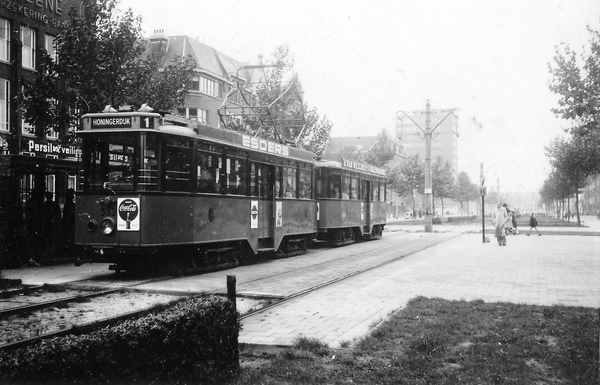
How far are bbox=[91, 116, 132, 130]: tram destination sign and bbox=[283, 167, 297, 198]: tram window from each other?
6.70 metres

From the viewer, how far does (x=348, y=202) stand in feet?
81.3

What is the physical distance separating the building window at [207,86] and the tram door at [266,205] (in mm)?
30648

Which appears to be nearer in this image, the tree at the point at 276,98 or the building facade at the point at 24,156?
the building facade at the point at 24,156

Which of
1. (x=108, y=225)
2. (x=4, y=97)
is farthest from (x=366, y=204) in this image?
(x=108, y=225)

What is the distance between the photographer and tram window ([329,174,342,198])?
75.9 ft

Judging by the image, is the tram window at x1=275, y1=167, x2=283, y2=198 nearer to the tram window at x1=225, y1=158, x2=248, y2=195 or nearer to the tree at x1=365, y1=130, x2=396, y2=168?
the tram window at x1=225, y1=158, x2=248, y2=195

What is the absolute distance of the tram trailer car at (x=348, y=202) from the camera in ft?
74.8

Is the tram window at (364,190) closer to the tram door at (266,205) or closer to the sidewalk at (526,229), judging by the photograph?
the sidewalk at (526,229)

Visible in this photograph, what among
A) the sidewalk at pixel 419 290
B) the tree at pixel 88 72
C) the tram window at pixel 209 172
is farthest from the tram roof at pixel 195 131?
the sidewalk at pixel 419 290

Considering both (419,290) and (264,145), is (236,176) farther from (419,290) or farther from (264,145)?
(419,290)

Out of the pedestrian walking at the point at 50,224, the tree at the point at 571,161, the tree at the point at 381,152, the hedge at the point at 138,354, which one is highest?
the tree at the point at 381,152

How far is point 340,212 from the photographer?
2389 cm

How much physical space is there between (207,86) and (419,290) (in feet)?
131

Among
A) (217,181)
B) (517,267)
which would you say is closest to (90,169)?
(217,181)
